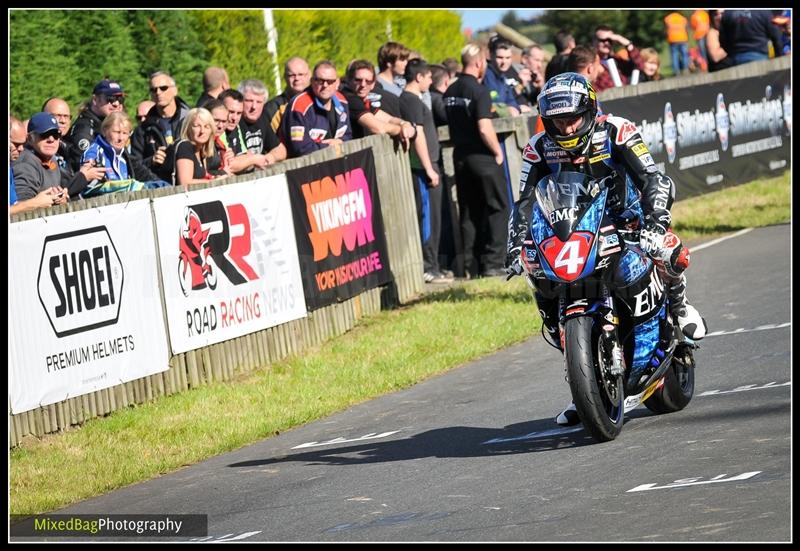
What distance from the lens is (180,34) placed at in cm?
1966

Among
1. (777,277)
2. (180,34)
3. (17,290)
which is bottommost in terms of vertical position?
(777,277)

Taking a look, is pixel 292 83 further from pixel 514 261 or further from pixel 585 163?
pixel 514 261

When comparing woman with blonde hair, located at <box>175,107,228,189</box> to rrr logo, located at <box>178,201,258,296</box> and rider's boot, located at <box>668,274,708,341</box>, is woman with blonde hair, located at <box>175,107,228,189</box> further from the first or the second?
rider's boot, located at <box>668,274,708,341</box>

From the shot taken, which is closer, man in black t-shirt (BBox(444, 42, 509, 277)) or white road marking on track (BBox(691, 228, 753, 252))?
man in black t-shirt (BBox(444, 42, 509, 277))

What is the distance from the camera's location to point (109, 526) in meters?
7.36

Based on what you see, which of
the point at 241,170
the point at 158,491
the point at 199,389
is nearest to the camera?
the point at 158,491

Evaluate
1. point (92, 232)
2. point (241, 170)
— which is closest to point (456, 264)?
point (241, 170)

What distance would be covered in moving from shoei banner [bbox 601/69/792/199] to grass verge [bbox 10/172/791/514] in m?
5.31

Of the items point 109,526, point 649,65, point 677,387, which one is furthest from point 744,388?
point 649,65

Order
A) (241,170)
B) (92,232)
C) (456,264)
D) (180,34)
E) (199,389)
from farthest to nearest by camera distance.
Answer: (180,34), (456,264), (241,170), (199,389), (92,232)

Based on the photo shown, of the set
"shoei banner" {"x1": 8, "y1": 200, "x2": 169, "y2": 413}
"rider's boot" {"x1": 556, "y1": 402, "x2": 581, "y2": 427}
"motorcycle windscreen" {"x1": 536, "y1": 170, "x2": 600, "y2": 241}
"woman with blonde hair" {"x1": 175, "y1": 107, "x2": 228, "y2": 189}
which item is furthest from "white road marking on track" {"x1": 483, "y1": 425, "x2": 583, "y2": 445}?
"woman with blonde hair" {"x1": 175, "y1": 107, "x2": 228, "y2": 189}

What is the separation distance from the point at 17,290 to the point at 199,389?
2038 mm

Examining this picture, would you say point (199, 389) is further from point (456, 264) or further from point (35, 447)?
point (456, 264)

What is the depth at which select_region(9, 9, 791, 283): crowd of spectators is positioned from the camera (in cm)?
1143
